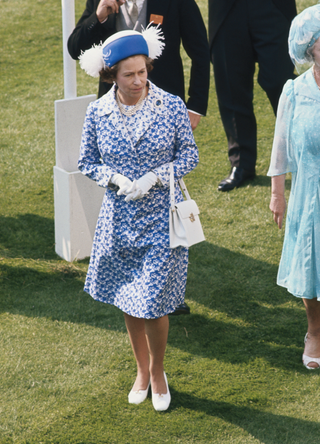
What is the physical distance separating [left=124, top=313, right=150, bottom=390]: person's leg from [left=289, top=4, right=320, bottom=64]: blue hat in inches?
65.0

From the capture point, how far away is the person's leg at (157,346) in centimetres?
324

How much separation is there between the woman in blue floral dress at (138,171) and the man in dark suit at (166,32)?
0.73m

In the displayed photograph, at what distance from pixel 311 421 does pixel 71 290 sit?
208 centimetres

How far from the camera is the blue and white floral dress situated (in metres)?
3.11

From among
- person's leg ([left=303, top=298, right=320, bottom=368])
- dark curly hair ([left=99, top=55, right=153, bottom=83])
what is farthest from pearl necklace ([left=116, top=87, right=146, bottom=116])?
person's leg ([left=303, top=298, right=320, bottom=368])

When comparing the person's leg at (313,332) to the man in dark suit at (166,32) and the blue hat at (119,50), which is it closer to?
the man in dark suit at (166,32)

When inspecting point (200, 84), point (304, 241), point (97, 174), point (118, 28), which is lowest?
point (304, 241)

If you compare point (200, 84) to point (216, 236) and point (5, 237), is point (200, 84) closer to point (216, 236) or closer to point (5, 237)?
point (216, 236)

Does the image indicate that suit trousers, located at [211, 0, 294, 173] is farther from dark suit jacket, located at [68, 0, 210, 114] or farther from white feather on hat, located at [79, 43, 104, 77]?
white feather on hat, located at [79, 43, 104, 77]

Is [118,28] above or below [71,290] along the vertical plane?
above

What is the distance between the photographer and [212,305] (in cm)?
443

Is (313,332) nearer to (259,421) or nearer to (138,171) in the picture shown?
(259,421)

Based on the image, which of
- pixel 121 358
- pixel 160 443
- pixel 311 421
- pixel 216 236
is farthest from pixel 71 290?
pixel 311 421

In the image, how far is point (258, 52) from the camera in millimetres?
5734
